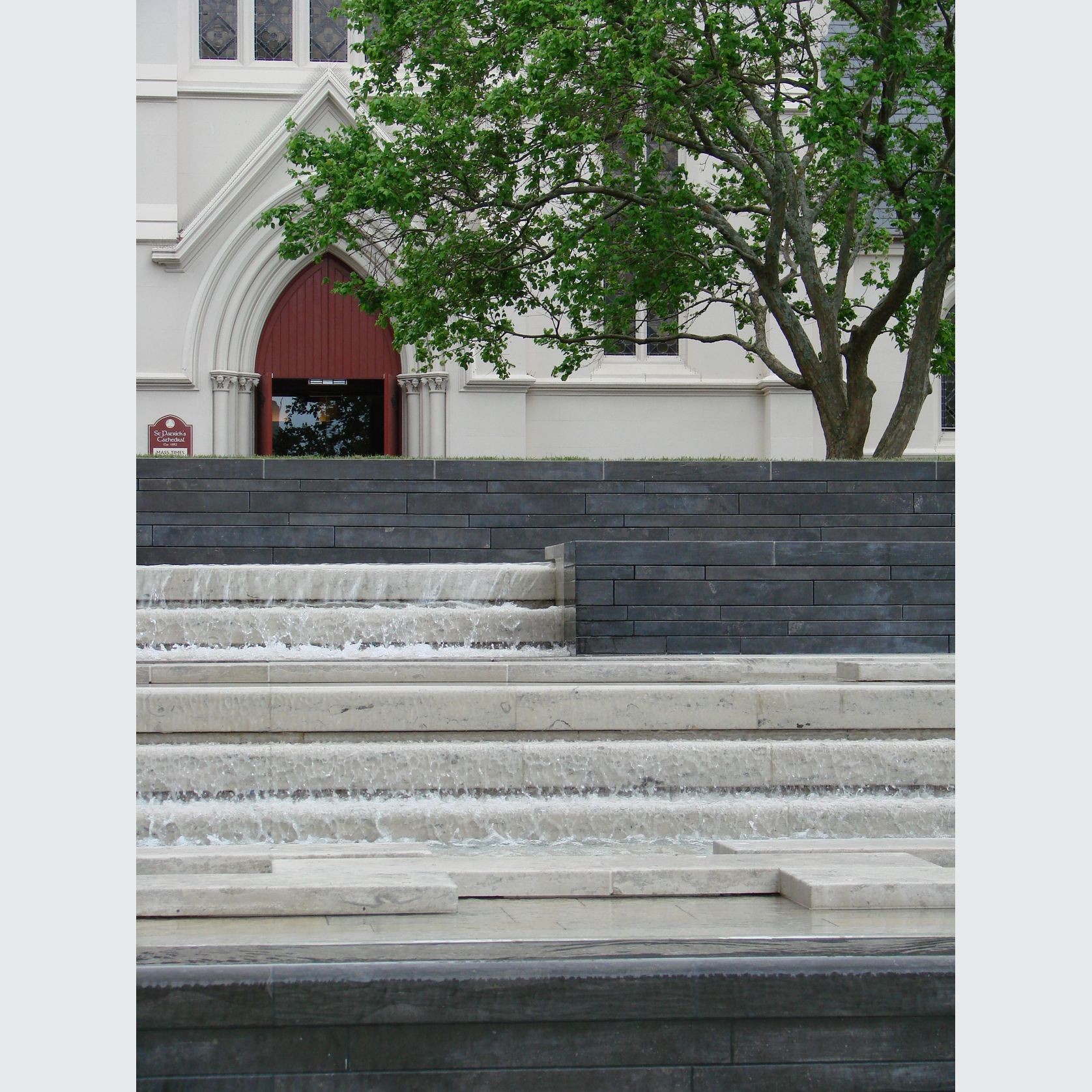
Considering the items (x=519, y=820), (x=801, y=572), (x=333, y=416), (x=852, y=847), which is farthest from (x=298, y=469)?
(x=333, y=416)

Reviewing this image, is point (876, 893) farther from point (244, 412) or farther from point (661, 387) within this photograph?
point (244, 412)

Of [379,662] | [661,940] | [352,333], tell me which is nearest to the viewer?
[661,940]

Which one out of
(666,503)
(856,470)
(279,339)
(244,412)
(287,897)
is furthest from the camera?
(279,339)

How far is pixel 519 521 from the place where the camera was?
10.1m

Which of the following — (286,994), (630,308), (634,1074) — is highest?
(630,308)

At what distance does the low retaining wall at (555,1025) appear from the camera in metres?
2.94

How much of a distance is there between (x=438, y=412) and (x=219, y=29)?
7350 mm

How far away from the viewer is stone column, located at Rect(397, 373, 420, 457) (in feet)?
67.1

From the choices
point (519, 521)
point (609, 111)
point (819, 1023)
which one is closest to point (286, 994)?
point (819, 1023)

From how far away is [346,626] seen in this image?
324 inches

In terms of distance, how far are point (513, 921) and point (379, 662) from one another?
334 cm

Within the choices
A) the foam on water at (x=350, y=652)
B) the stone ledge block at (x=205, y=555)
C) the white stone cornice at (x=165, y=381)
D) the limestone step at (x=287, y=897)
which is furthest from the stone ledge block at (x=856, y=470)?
the white stone cornice at (x=165, y=381)

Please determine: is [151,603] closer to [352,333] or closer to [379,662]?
[379,662]

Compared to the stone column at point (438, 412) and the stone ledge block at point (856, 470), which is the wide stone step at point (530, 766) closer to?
the stone ledge block at point (856, 470)
